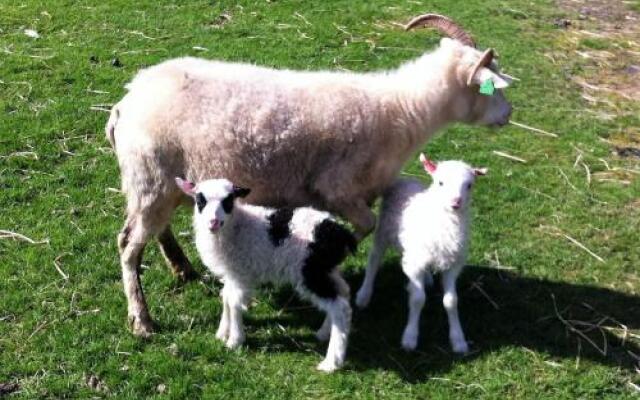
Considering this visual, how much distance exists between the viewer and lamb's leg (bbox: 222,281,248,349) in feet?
16.7

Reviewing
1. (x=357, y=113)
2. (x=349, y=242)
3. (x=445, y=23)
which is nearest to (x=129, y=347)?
(x=349, y=242)

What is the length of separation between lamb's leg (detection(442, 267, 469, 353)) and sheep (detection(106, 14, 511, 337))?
0.75 m

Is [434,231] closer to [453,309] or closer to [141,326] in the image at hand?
[453,309]

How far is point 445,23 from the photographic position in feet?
20.3

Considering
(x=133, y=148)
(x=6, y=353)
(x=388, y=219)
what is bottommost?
(x=6, y=353)

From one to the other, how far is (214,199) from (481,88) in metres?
2.20

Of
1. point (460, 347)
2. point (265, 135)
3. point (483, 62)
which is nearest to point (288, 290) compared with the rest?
point (265, 135)

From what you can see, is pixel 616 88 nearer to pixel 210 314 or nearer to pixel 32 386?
pixel 210 314

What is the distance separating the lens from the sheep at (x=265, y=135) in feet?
17.5

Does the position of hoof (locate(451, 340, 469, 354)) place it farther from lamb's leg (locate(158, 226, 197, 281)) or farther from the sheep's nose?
lamb's leg (locate(158, 226, 197, 281))

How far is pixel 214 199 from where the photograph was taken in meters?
4.75

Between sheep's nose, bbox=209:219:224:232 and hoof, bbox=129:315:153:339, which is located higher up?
sheep's nose, bbox=209:219:224:232

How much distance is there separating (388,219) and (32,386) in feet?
8.31

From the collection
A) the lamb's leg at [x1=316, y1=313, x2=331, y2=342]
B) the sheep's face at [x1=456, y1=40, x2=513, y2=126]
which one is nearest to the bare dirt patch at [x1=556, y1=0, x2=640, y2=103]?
the sheep's face at [x1=456, y1=40, x2=513, y2=126]
